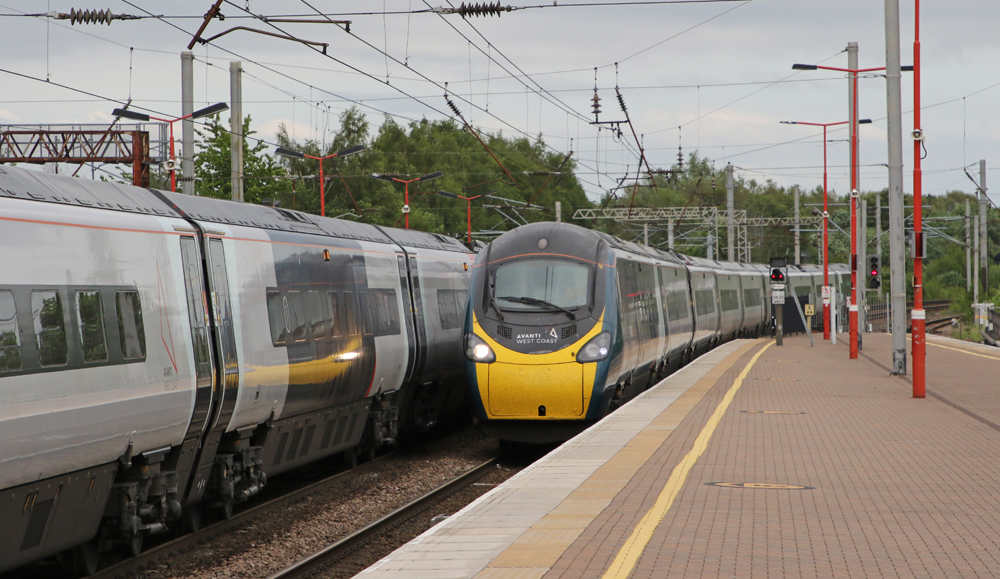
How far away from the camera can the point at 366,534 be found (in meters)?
11.9

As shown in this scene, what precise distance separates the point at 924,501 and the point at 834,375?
53.9 ft

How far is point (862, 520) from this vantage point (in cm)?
902

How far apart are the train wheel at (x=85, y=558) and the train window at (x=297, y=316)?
385cm

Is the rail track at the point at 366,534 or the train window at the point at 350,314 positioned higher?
the train window at the point at 350,314

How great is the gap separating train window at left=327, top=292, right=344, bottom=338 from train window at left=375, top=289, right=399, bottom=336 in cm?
156

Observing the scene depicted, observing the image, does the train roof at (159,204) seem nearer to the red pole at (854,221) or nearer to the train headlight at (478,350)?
the train headlight at (478,350)

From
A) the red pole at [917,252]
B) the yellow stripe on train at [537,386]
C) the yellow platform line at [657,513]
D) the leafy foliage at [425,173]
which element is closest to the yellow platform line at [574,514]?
the yellow platform line at [657,513]

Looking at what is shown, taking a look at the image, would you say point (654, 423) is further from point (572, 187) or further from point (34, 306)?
point (572, 187)

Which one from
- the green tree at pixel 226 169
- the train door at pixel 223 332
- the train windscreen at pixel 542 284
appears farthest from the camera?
the green tree at pixel 226 169

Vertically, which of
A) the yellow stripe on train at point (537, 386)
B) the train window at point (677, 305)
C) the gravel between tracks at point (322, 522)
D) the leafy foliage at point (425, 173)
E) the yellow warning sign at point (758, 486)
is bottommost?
the gravel between tracks at point (322, 522)

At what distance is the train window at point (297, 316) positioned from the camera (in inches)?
507

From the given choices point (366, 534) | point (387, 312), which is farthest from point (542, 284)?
point (366, 534)

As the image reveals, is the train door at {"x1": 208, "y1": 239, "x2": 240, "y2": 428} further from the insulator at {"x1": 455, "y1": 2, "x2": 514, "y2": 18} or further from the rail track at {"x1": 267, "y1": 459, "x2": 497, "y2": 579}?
the insulator at {"x1": 455, "y1": 2, "x2": 514, "y2": 18}

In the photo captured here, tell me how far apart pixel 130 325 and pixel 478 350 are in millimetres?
7183
